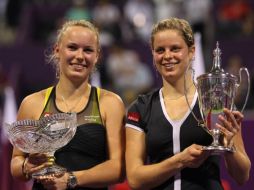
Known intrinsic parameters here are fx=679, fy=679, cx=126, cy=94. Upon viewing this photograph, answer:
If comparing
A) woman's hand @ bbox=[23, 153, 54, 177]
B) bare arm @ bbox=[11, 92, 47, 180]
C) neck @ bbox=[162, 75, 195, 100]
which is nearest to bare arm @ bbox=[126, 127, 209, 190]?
neck @ bbox=[162, 75, 195, 100]

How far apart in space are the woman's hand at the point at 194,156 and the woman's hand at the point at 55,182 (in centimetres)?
56

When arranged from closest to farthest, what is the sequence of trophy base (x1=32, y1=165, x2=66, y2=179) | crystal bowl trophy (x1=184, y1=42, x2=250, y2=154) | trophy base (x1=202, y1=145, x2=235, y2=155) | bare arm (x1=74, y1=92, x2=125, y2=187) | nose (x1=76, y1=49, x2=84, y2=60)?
trophy base (x1=202, y1=145, x2=235, y2=155), crystal bowl trophy (x1=184, y1=42, x2=250, y2=154), trophy base (x1=32, y1=165, x2=66, y2=179), bare arm (x1=74, y1=92, x2=125, y2=187), nose (x1=76, y1=49, x2=84, y2=60)

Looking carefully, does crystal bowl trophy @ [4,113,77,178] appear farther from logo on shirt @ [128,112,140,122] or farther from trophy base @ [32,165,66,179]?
logo on shirt @ [128,112,140,122]

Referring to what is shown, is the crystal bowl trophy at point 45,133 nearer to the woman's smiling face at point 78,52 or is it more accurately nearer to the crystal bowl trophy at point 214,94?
the woman's smiling face at point 78,52

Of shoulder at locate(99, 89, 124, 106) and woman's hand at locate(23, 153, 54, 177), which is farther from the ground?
shoulder at locate(99, 89, 124, 106)

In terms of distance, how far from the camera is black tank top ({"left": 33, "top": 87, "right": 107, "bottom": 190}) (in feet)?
10.3

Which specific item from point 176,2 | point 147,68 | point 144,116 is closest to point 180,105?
point 144,116

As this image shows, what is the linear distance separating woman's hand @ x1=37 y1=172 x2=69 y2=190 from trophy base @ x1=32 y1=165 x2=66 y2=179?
0.02 meters

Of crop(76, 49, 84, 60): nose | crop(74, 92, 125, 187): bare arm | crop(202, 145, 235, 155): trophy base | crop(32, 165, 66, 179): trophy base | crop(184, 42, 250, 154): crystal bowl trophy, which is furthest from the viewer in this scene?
crop(76, 49, 84, 60): nose

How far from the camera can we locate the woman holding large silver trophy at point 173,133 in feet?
9.62

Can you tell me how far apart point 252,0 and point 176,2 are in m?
1.06

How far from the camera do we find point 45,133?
120 inches

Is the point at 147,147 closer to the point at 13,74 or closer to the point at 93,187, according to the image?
the point at 93,187

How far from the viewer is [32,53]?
8.47 m
